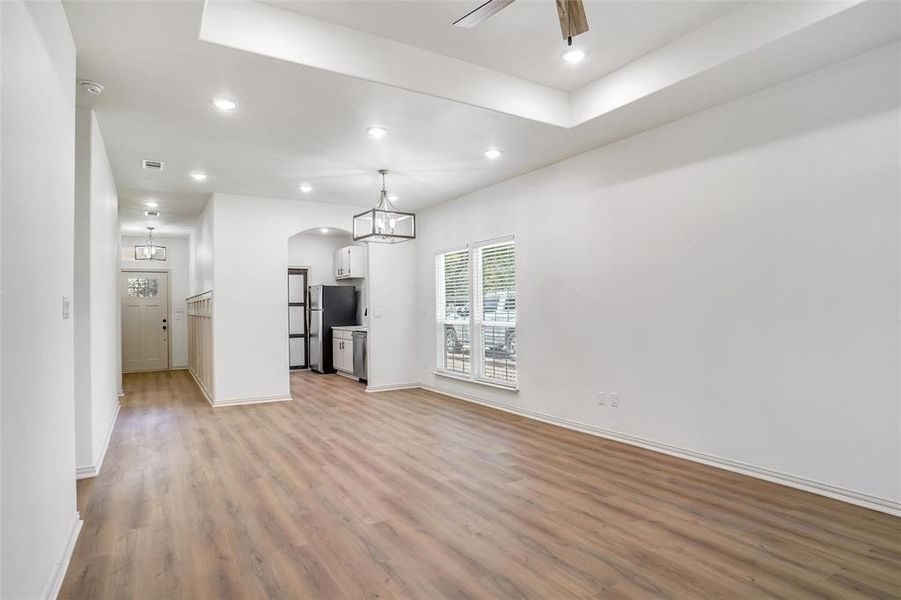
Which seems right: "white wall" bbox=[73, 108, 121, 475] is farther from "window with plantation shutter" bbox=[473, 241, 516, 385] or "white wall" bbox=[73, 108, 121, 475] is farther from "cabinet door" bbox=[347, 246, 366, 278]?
"cabinet door" bbox=[347, 246, 366, 278]

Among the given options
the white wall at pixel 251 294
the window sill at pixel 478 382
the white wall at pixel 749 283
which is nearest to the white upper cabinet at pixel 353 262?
the white wall at pixel 251 294

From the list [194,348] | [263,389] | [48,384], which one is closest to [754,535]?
[48,384]

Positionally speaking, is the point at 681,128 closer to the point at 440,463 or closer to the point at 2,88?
the point at 440,463

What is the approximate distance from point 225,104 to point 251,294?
3250mm

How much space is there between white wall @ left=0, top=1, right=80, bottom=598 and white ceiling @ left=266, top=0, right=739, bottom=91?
4.46 feet

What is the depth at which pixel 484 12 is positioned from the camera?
2.10m

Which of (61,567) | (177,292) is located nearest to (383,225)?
(61,567)

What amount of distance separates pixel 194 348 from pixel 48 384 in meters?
7.16

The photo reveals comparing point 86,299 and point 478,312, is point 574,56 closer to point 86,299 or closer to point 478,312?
point 478,312

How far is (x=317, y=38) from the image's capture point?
120 inches

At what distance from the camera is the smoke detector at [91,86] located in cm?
320

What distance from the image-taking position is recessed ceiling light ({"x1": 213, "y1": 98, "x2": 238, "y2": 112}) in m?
3.46

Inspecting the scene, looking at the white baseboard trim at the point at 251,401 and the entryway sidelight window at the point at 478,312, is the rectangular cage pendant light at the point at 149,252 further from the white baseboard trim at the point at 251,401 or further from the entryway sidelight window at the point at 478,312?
the entryway sidelight window at the point at 478,312

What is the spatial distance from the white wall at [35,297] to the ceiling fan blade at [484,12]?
1.59 metres
